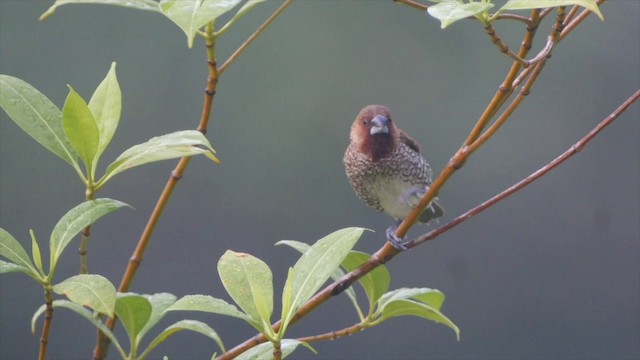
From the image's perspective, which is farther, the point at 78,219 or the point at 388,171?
the point at 388,171

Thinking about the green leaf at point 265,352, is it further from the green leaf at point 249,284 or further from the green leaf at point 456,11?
the green leaf at point 456,11

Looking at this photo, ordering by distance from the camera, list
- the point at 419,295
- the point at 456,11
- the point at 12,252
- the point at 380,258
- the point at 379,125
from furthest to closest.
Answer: the point at 379,125 → the point at 419,295 → the point at 380,258 → the point at 12,252 → the point at 456,11

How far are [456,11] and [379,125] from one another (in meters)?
0.82

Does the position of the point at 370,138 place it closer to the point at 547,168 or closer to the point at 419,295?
the point at 419,295

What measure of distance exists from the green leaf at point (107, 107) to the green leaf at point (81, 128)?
1.7 inches

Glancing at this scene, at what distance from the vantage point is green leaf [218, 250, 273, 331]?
54 cm

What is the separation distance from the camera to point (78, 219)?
563mm

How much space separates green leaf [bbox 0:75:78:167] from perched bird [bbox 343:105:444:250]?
84 cm

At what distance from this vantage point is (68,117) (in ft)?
1.82

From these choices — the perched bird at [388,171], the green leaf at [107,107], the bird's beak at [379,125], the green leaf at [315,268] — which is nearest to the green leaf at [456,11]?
the green leaf at [315,268]

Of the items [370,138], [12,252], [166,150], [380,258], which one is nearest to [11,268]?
[12,252]

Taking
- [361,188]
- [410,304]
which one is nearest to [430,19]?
[361,188]

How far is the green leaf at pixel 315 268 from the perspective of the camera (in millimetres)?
534

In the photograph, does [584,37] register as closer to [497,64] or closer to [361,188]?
[497,64]
